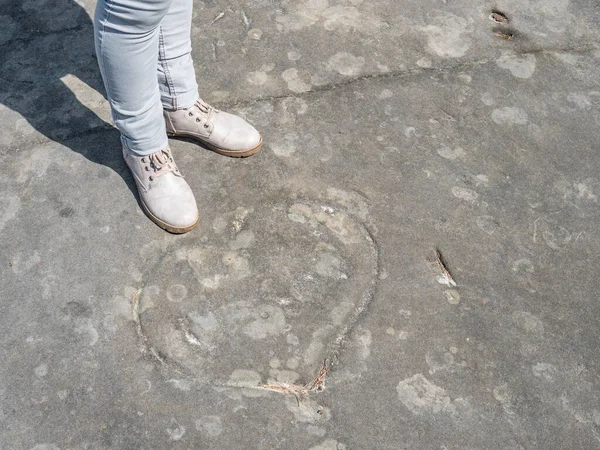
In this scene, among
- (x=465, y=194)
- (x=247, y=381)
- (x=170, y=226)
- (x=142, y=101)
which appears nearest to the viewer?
(x=247, y=381)

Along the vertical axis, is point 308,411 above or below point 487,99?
below

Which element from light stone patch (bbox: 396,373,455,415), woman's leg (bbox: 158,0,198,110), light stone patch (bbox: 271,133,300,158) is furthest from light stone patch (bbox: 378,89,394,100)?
light stone patch (bbox: 396,373,455,415)

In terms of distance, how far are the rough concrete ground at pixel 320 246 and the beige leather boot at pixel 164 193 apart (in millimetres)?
52

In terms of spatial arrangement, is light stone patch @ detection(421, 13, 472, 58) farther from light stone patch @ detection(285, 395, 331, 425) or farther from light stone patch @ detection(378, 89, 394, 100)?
light stone patch @ detection(285, 395, 331, 425)

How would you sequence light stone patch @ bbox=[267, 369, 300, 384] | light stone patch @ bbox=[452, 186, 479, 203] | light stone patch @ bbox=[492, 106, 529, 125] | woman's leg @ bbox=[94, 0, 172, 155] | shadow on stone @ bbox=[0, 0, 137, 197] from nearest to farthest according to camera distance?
woman's leg @ bbox=[94, 0, 172, 155] < light stone patch @ bbox=[267, 369, 300, 384] < light stone patch @ bbox=[452, 186, 479, 203] < shadow on stone @ bbox=[0, 0, 137, 197] < light stone patch @ bbox=[492, 106, 529, 125]

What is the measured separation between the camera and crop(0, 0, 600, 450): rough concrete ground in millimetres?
1683

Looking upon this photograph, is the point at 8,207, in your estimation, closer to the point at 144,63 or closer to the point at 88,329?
the point at 88,329

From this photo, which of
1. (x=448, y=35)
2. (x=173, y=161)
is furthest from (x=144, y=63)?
(x=448, y=35)

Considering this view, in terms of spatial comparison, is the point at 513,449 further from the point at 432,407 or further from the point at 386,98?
the point at 386,98

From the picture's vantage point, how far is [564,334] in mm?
1845

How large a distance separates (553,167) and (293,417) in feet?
3.96

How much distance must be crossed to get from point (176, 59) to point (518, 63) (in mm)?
1297

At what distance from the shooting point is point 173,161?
6.83ft

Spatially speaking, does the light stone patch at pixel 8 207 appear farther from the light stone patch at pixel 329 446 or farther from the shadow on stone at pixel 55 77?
the light stone patch at pixel 329 446
